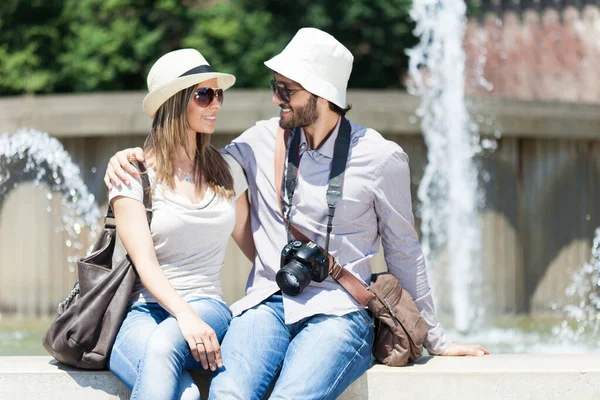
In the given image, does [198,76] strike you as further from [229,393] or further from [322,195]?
[229,393]

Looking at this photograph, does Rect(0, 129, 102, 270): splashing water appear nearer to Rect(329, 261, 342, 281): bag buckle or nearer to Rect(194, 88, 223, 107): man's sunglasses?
Rect(194, 88, 223, 107): man's sunglasses

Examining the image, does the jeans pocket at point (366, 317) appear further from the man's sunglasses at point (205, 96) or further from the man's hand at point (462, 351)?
the man's sunglasses at point (205, 96)

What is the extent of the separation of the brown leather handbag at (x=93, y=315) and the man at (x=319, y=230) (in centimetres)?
34

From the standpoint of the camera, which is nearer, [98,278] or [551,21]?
[98,278]

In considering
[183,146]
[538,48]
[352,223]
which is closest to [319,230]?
[352,223]

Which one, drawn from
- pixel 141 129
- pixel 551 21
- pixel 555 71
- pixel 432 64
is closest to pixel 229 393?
pixel 141 129

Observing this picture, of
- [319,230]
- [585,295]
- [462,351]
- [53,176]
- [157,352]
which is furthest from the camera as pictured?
[585,295]

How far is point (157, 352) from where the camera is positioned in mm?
2979

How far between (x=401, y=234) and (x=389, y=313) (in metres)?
0.28

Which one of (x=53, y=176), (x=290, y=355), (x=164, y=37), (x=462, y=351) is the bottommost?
(x=164, y=37)

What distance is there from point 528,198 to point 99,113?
12.1 feet

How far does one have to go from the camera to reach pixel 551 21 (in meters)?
29.9

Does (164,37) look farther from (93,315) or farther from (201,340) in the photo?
(201,340)

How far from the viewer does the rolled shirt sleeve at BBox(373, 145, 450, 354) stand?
334 centimetres
